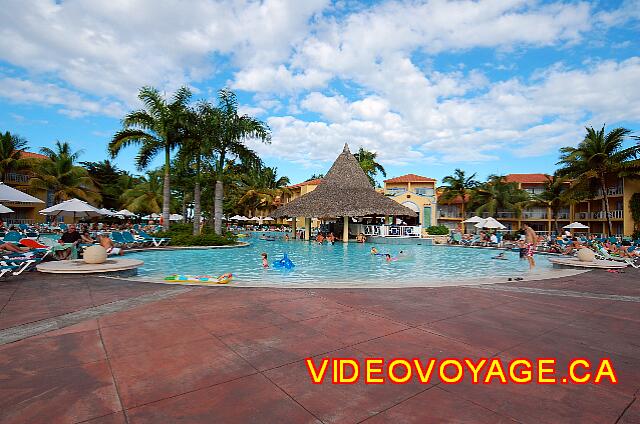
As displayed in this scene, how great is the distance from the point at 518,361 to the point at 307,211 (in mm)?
23967

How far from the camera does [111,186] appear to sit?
45.1 metres

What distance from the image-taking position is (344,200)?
2759 cm

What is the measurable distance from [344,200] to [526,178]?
34.9 metres

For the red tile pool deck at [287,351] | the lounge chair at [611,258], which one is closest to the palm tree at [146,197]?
the red tile pool deck at [287,351]

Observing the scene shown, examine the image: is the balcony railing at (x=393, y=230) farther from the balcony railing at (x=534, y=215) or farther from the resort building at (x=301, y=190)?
the balcony railing at (x=534, y=215)

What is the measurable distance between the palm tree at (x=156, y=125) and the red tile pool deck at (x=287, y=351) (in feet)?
47.6

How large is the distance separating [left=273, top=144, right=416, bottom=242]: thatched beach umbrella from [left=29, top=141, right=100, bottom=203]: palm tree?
72.3ft

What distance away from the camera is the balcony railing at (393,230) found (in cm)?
2756

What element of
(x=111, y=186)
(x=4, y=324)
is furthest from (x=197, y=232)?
(x=111, y=186)

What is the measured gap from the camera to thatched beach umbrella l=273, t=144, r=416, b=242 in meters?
26.7

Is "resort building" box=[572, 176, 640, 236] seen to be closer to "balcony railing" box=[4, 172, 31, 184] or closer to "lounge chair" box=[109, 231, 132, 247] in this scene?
"lounge chair" box=[109, 231, 132, 247]

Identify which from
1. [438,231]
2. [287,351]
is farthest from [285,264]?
[438,231]

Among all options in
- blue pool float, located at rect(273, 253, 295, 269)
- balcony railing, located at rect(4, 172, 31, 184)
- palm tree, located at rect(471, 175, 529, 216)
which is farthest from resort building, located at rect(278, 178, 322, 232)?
blue pool float, located at rect(273, 253, 295, 269)

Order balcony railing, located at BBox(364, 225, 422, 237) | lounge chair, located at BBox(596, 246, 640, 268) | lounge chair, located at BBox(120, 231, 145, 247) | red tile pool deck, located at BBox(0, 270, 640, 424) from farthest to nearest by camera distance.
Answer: balcony railing, located at BBox(364, 225, 422, 237)
lounge chair, located at BBox(120, 231, 145, 247)
lounge chair, located at BBox(596, 246, 640, 268)
red tile pool deck, located at BBox(0, 270, 640, 424)
